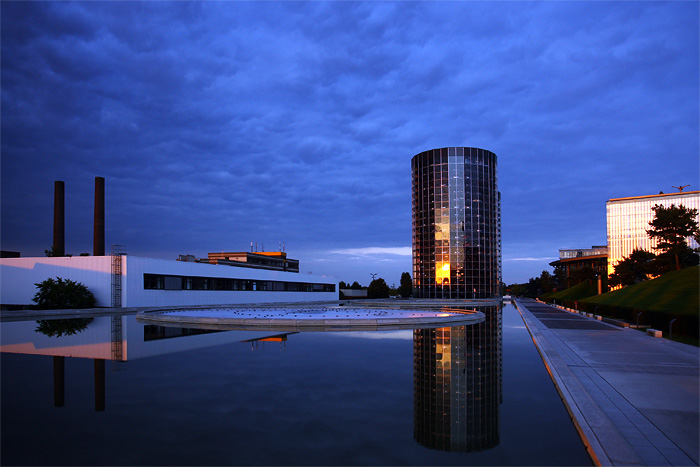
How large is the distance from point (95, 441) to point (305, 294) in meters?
72.8

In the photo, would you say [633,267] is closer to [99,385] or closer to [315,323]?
[315,323]

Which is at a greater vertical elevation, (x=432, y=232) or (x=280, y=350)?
(x=432, y=232)

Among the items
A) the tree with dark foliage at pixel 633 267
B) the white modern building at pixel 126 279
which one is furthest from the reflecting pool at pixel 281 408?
the tree with dark foliage at pixel 633 267

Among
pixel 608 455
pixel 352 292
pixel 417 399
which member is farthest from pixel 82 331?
pixel 352 292

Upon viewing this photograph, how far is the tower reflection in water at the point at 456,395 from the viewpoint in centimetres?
757

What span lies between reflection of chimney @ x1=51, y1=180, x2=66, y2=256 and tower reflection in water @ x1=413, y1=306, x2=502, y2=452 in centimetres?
5366

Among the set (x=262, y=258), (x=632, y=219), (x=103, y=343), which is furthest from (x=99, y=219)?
(x=632, y=219)

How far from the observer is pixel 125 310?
138 feet

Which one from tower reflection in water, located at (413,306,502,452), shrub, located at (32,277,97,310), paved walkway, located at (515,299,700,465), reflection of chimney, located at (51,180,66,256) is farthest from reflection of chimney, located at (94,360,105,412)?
reflection of chimney, located at (51,180,66,256)

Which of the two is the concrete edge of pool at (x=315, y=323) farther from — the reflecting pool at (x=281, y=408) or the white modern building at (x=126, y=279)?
the white modern building at (x=126, y=279)

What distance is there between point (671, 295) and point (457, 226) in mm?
61781

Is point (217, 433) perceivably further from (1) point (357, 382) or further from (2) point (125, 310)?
(2) point (125, 310)

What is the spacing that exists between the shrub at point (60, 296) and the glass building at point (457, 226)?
63921 mm

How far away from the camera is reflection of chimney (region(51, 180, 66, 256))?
55.2 m
